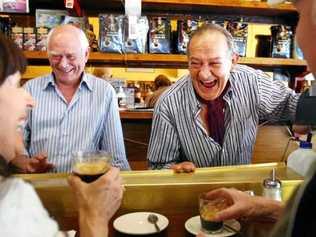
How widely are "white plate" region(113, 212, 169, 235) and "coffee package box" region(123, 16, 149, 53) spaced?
1.95 metres

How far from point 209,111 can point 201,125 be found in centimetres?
9

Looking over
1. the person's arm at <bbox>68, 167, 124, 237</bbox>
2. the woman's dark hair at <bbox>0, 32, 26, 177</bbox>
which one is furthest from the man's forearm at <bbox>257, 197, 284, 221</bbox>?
the woman's dark hair at <bbox>0, 32, 26, 177</bbox>

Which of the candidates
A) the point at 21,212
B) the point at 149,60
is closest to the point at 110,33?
the point at 149,60

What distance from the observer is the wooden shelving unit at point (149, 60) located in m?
2.88

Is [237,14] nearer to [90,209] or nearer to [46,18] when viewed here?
[46,18]

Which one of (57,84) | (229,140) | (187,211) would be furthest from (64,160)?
(187,211)

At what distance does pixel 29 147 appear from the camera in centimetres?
220

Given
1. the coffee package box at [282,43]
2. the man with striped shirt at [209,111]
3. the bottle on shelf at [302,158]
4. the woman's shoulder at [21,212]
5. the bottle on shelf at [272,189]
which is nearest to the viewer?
the woman's shoulder at [21,212]

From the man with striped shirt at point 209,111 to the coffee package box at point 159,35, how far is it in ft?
3.15

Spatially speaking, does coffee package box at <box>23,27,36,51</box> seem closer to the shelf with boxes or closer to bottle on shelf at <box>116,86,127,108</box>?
the shelf with boxes

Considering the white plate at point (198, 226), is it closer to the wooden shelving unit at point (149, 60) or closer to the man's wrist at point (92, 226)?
the man's wrist at point (92, 226)

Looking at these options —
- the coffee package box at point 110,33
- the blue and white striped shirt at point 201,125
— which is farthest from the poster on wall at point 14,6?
the blue and white striped shirt at point 201,125

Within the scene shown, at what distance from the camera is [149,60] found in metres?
2.95

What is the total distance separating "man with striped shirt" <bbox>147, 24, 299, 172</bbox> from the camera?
189 cm
